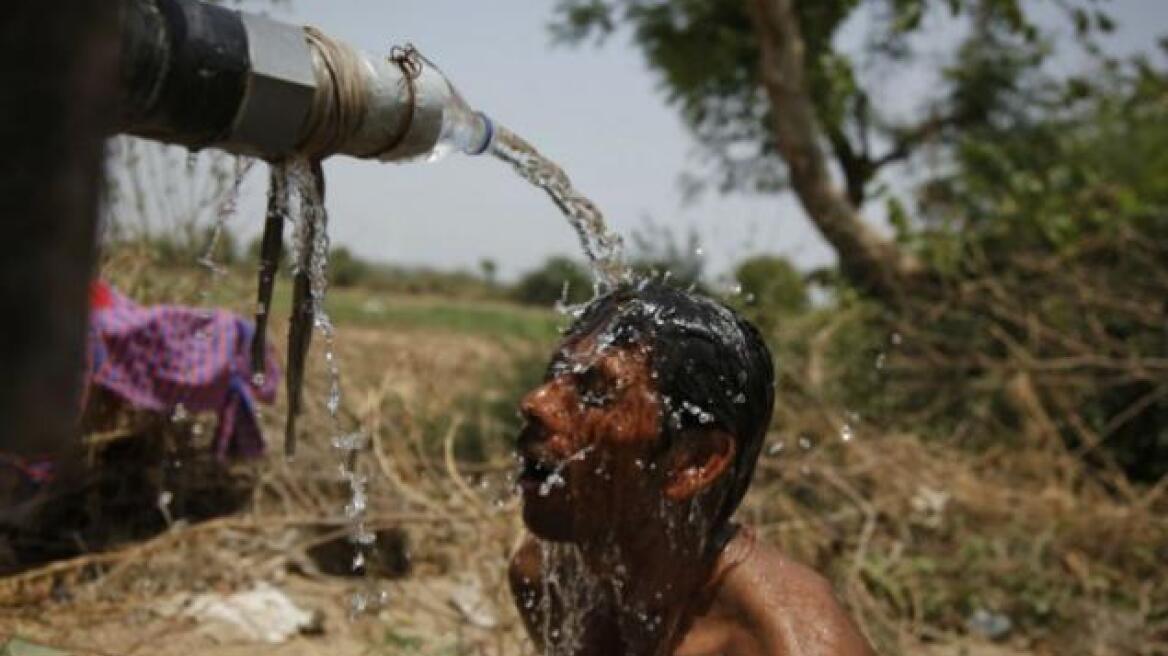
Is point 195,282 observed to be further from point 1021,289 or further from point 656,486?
point 1021,289

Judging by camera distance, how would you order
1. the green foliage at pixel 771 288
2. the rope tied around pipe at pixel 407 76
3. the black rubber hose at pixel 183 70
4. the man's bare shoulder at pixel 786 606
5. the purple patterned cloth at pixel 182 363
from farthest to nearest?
the green foliage at pixel 771 288
the purple patterned cloth at pixel 182 363
the man's bare shoulder at pixel 786 606
the rope tied around pipe at pixel 407 76
the black rubber hose at pixel 183 70

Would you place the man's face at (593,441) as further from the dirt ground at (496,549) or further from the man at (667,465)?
the dirt ground at (496,549)

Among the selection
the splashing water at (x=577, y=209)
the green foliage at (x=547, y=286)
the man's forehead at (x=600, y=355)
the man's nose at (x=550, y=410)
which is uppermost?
the splashing water at (x=577, y=209)

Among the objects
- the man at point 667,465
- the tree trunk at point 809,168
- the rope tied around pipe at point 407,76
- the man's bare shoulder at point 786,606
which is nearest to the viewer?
the rope tied around pipe at point 407,76

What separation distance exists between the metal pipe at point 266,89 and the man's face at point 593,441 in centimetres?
56

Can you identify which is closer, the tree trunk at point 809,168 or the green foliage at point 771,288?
the green foliage at point 771,288

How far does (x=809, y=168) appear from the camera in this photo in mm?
11102

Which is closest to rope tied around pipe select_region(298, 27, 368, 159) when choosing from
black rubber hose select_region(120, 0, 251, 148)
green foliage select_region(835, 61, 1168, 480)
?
black rubber hose select_region(120, 0, 251, 148)

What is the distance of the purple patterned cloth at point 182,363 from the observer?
511cm

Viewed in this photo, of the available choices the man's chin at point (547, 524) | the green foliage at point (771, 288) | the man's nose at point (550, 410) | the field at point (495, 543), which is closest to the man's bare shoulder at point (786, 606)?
the man's chin at point (547, 524)

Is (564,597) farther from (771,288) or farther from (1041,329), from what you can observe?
(1041,329)

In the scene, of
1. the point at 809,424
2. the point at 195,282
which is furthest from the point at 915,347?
the point at 195,282

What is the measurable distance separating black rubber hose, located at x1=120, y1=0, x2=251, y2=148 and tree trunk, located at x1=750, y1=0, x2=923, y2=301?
9.34 m

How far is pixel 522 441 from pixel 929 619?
4.29 meters
